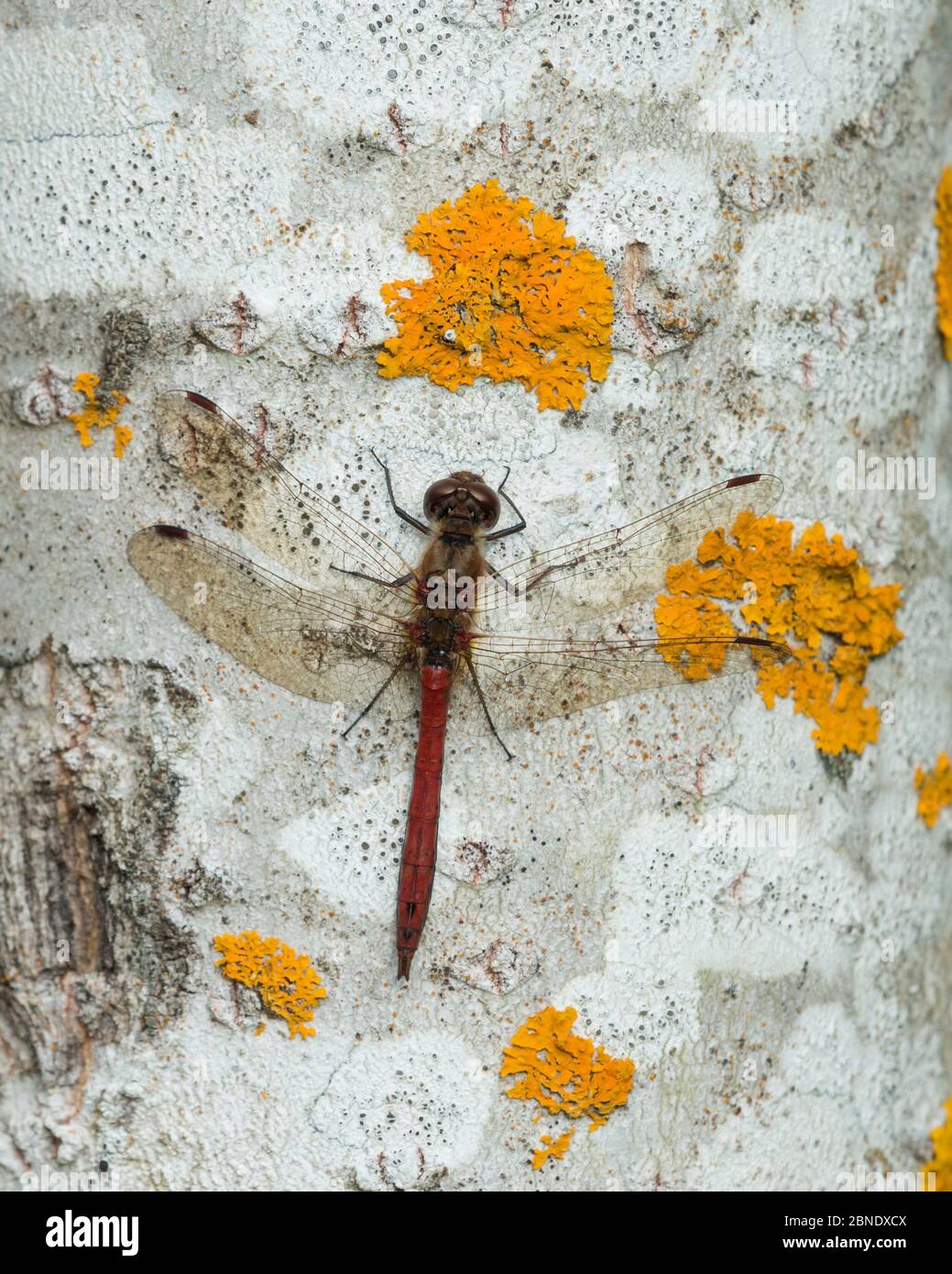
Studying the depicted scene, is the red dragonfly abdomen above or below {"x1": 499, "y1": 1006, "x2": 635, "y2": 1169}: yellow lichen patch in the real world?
above

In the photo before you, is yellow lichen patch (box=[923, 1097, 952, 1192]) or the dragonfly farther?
yellow lichen patch (box=[923, 1097, 952, 1192])

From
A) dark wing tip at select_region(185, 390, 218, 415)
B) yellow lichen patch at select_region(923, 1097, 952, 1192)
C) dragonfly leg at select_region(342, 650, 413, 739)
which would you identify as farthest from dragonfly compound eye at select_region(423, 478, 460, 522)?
yellow lichen patch at select_region(923, 1097, 952, 1192)

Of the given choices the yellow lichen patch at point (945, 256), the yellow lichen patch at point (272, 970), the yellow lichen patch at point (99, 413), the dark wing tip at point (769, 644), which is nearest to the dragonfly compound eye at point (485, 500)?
the dark wing tip at point (769, 644)

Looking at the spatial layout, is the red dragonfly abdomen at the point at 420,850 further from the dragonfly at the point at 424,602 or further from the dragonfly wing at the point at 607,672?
the dragonfly wing at the point at 607,672

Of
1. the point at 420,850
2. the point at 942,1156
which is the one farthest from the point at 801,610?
the point at 942,1156

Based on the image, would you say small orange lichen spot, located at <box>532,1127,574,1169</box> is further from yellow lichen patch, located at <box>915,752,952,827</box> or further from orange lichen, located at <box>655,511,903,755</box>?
yellow lichen patch, located at <box>915,752,952,827</box>

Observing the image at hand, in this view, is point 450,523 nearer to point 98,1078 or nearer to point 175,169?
point 175,169

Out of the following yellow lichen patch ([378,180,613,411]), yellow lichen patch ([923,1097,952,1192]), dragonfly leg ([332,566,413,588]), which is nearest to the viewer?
yellow lichen patch ([378,180,613,411])
